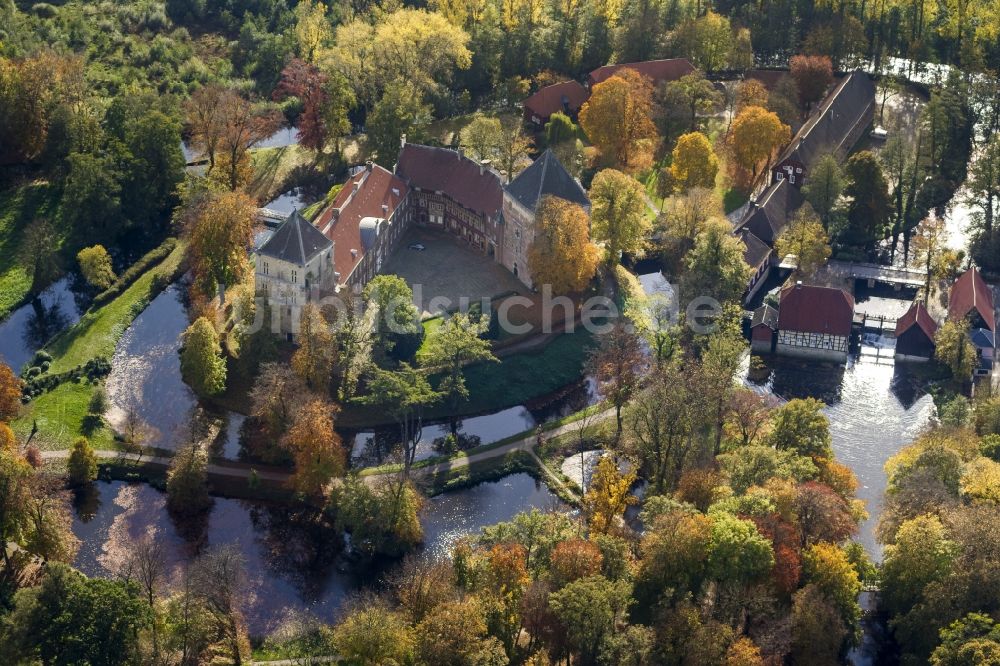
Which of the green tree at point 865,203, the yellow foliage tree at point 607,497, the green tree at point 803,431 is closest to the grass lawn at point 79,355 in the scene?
the yellow foliage tree at point 607,497

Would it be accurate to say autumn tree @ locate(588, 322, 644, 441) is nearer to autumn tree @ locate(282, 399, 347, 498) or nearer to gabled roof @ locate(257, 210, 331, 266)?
autumn tree @ locate(282, 399, 347, 498)

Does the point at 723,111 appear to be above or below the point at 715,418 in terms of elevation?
above

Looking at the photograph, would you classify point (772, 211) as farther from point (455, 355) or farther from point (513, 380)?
point (455, 355)

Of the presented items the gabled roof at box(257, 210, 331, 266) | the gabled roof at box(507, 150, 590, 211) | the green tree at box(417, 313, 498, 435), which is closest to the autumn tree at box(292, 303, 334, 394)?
the gabled roof at box(257, 210, 331, 266)

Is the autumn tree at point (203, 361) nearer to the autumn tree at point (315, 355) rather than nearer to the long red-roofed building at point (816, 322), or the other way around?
the autumn tree at point (315, 355)

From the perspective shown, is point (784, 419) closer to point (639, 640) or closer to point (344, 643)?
point (639, 640)

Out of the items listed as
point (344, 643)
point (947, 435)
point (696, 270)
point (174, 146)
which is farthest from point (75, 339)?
point (947, 435)

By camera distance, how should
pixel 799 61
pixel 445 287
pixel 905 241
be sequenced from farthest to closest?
pixel 799 61 < pixel 905 241 < pixel 445 287
